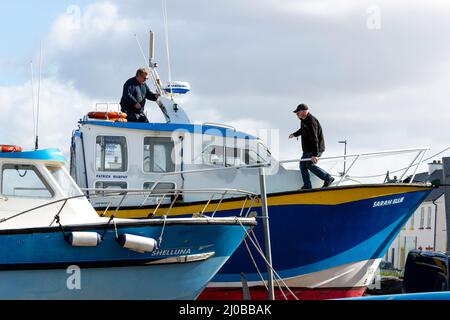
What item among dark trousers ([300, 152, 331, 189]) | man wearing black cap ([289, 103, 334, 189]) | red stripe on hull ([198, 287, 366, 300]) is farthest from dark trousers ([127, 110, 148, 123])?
red stripe on hull ([198, 287, 366, 300])

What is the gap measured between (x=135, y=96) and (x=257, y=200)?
324 centimetres

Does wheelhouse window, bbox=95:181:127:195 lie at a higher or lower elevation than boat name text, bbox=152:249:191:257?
higher

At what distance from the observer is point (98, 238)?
11.0m

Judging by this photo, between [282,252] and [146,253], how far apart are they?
3.66 m

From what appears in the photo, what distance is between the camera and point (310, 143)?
14805 millimetres

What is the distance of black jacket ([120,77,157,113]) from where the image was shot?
52.0 feet

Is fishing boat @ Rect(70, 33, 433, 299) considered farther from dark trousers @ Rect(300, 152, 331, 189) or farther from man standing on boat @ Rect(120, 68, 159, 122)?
man standing on boat @ Rect(120, 68, 159, 122)

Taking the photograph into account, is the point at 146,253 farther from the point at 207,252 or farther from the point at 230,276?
the point at 230,276

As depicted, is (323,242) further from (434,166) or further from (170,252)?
(434,166)

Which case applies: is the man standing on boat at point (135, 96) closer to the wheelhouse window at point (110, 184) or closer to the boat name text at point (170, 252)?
the wheelhouse window at point (110, 184)

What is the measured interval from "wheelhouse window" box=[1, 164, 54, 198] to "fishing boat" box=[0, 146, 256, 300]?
1 cm

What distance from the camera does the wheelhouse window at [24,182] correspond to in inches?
480

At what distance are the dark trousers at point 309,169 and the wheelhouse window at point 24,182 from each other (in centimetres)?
433

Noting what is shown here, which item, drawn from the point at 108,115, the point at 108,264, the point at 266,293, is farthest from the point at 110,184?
the point at 108,264
